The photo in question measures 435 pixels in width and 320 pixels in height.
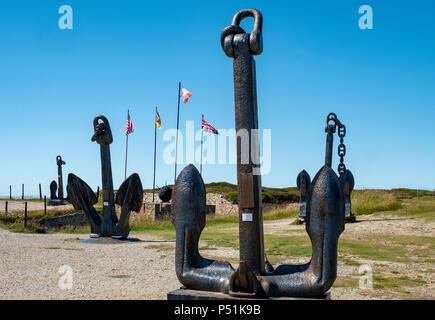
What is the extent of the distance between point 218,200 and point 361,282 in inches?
702

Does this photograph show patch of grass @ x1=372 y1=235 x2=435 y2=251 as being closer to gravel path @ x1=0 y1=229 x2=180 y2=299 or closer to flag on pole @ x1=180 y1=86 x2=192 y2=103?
gravel path @ x1=0 y1=229 x2=180 y2=299

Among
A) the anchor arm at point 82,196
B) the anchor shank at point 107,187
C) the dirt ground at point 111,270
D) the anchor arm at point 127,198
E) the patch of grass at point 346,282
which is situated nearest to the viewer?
the dirt ground at point 111,270

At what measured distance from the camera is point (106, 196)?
33.0ft

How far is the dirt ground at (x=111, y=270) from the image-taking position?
484cm

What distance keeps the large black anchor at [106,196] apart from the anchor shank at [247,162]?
20.6 ft

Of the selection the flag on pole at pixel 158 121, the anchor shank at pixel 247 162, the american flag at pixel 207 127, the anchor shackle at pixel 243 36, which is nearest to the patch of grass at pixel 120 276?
the anchor shank at pixel 247 162

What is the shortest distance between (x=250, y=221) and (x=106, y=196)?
696 centimetres

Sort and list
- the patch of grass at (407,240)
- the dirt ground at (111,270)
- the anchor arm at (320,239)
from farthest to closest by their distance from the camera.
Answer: the patch of grass at (407,240) → the dirt ground at (111,270) → the anchor arm at (320,239)

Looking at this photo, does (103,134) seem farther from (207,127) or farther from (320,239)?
(207,127)

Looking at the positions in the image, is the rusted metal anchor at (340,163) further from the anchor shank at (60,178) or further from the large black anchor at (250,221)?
the anchor shank at (60,178)

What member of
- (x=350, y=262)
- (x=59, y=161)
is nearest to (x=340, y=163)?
(x=350, y=262)

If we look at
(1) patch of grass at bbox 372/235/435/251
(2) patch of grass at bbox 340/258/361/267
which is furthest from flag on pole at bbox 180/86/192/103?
(2) patch of grass at bbox 340/258/361/267

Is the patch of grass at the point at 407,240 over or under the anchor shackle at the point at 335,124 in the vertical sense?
under

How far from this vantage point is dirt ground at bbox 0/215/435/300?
484 centimetres
